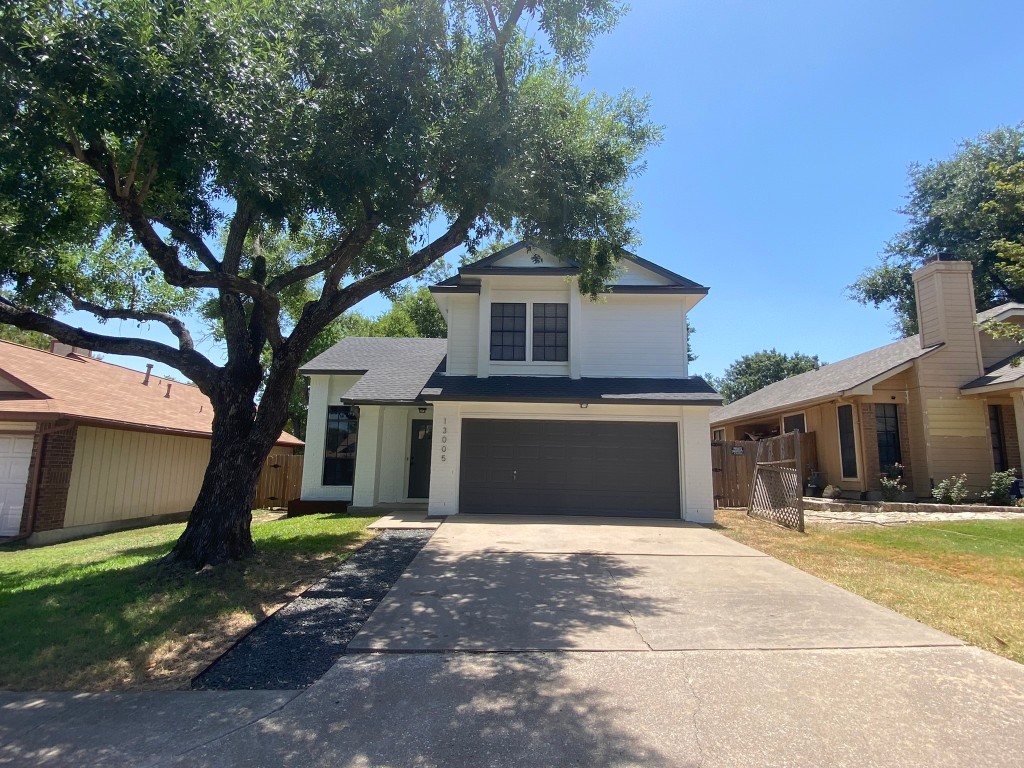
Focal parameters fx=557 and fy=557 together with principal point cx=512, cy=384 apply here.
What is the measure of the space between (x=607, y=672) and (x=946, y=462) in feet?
48.5

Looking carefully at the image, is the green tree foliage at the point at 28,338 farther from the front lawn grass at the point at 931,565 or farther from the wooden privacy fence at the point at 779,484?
the front lawn grass at the point at 931,565

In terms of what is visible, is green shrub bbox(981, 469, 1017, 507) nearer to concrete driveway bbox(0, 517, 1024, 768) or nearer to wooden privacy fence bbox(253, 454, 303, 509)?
concrete driveway bbox(0, 517, 1024, 768)

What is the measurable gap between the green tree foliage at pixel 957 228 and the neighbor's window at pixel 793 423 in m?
11.3

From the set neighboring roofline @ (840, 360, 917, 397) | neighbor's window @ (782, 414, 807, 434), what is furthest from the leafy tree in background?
neighbor's window @ (782, 414, 807, 434)

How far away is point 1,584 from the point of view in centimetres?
727

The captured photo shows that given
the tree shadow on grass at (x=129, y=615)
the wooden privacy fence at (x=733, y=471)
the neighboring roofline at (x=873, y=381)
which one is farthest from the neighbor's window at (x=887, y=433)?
the tree shadow on grass at (x=129, y=615)

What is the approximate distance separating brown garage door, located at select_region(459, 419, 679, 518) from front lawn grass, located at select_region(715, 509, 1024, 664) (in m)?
Result: 1.85

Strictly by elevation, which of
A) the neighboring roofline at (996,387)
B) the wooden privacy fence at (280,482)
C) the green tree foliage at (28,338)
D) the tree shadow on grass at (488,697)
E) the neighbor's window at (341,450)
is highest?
the green tree foliage at (28,338)

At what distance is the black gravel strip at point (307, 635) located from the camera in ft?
14.0

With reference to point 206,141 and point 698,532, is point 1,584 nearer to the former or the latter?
point 206,141

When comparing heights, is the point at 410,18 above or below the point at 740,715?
above

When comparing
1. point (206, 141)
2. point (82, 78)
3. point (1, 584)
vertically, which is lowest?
point (1, 584)

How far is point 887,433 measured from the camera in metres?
15.8

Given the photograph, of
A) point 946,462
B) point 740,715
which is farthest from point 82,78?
point 946,462
